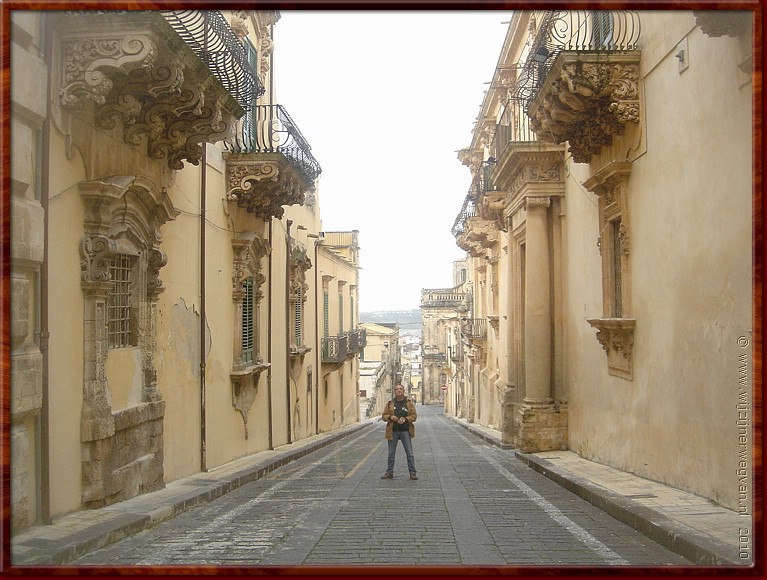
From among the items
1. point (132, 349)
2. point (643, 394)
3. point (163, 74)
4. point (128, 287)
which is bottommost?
point (643, 394)

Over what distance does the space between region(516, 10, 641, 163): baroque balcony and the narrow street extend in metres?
4.91

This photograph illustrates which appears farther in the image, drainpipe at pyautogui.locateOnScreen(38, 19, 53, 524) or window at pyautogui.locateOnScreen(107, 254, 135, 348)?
window at pyautogui.locateOnScreen(107, 254, 135, 348)

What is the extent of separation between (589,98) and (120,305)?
652cm

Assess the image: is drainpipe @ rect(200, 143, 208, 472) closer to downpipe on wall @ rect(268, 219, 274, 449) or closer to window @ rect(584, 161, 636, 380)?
downpipe on wall @ rect(268, 219, 274, 449)

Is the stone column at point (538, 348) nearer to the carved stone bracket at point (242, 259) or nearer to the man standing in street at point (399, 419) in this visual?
the man standing in street at point (399, 419)

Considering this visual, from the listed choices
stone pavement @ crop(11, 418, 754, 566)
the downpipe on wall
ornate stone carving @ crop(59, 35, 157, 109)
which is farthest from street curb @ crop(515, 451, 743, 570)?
the downpipe on wall

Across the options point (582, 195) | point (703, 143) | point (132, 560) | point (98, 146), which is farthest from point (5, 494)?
point (582, 195)

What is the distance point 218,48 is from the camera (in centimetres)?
954

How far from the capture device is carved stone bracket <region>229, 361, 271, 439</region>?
14.0 m

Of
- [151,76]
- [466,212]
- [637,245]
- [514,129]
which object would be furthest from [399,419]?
[466,212]

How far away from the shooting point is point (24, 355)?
6.46 metres

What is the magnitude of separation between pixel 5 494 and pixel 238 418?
396 inches

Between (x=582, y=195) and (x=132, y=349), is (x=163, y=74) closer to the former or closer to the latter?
(x=132, y=349)

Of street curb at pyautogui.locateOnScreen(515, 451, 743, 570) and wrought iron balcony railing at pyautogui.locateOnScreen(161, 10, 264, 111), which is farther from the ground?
wrought iron balcony railing at pyautogui.locateOnScreen(161, 10, 264, 111)
